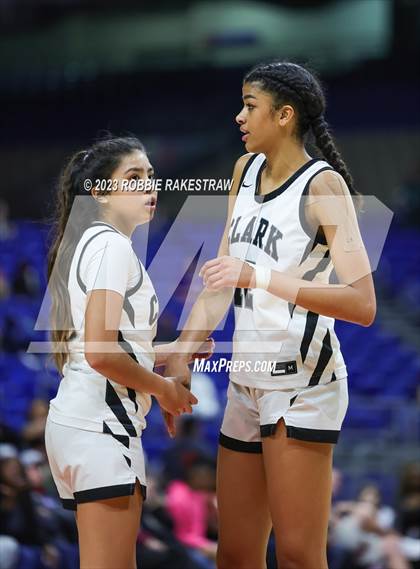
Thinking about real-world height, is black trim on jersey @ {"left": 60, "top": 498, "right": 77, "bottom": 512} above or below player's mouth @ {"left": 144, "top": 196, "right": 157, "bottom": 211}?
below

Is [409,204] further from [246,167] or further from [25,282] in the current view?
[246,167]

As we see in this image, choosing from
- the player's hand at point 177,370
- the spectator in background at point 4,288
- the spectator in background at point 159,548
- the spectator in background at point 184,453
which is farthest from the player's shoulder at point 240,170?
the spectator in background at point 4,288

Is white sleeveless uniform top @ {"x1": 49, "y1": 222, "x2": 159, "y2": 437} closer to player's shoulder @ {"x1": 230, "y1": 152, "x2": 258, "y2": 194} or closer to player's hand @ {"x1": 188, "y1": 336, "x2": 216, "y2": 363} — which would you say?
player's hand @ {"x1": 188, "y1": 336, "x2": 216, "y2": 363}

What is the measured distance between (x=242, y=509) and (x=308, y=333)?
0.56m

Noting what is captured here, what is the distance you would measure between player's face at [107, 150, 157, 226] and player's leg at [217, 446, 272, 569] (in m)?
0.75

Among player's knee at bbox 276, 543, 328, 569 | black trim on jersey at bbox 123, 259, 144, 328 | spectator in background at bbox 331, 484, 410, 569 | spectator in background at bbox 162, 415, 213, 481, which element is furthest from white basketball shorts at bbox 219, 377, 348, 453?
spectator in background at bbox 331, 484, 410, 569

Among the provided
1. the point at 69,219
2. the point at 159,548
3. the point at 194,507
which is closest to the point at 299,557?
the point at 69,219

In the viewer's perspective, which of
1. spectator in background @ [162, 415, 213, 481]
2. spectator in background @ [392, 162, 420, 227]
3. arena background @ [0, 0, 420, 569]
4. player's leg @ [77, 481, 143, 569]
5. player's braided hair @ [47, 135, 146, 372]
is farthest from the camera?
spectator in background @ [392, 162, 420, 227]

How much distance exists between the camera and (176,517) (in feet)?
17.1

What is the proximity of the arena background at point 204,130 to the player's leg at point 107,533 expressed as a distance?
7.76ft

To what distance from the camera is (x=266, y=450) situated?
2.91 m

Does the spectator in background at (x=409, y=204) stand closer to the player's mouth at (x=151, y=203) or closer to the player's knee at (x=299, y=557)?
the player's mouth at (x=151, y=203)

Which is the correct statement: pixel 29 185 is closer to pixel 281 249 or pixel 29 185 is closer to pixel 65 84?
pixel 65 84

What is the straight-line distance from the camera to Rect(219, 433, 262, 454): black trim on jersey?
2.99 metres
